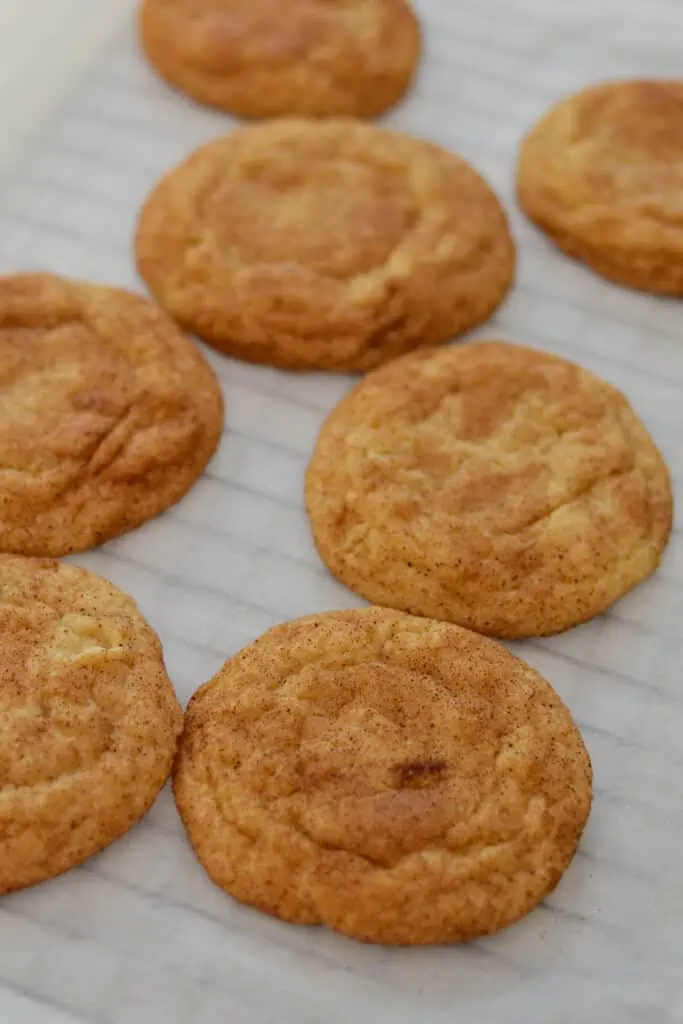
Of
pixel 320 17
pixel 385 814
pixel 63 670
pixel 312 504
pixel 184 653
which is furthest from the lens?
pixel 320 17

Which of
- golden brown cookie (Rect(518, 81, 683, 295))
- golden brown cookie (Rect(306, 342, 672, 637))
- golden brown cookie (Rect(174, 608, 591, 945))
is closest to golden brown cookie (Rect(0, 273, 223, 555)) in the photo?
golden brown cookie (Rect(306, 342, 672, 637))

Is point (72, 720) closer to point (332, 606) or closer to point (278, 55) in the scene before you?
point (332, 606)

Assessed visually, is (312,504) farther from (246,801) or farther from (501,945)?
(501,945)

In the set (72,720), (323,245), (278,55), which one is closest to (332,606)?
(72,720)

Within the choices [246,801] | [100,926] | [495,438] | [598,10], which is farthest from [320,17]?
[100,926]

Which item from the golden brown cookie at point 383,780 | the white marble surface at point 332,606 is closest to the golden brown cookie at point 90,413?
the white marble surface at point 332,606

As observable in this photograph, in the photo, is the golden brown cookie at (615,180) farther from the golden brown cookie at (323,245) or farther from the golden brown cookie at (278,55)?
the golden brown cookie at (278,55)

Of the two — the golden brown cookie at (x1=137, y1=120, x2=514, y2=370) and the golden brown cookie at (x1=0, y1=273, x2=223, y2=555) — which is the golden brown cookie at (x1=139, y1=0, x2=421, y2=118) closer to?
the golden brown cookie at (x1=137, y1=120, x2=514, y2=370)
